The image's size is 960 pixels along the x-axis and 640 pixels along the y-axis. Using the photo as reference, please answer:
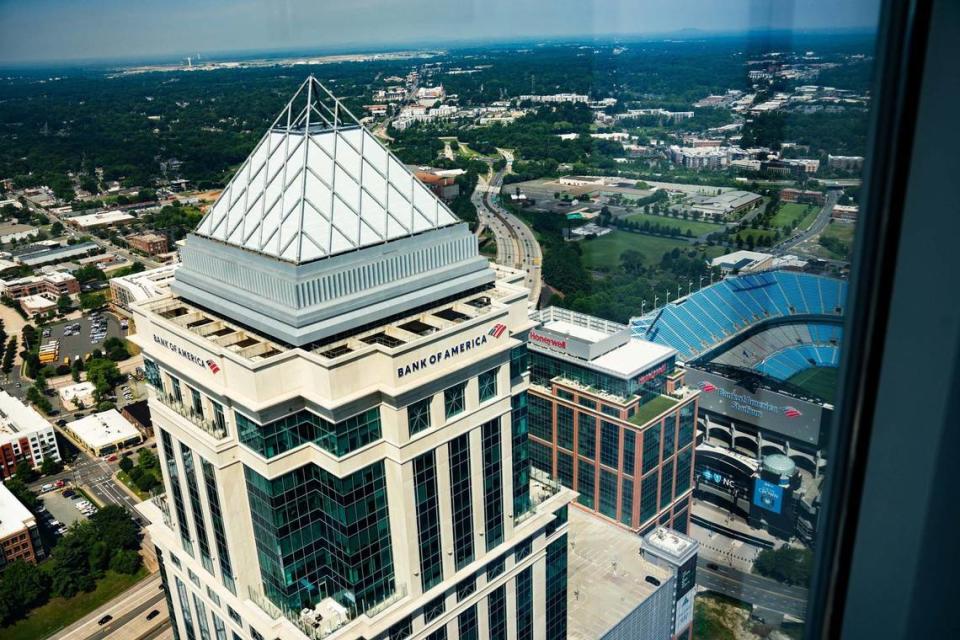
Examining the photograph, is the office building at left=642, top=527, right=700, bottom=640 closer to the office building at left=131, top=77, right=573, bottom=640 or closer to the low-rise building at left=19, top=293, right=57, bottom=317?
the office building at left=131, top=77, right=573, bottom=640

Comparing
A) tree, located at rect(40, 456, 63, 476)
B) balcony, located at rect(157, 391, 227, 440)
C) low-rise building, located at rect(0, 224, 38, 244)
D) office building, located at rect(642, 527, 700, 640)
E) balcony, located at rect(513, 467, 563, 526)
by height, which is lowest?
tree, located at rect(40, 456, 63, 476)

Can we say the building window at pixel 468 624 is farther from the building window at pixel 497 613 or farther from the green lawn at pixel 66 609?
the green lawn at pixel 66 609

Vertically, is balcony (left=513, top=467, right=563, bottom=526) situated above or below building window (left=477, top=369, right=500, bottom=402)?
below

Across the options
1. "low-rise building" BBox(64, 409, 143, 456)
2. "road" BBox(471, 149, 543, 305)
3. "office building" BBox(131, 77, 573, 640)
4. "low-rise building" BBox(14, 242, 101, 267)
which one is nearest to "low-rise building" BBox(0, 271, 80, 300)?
"low-rise building" BBox(14, 242, 101, 267)

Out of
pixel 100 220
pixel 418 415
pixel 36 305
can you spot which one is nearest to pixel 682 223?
pixel 418 415

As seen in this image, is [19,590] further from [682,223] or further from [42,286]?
[42,286]

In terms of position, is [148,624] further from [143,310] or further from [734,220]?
[734,220]
